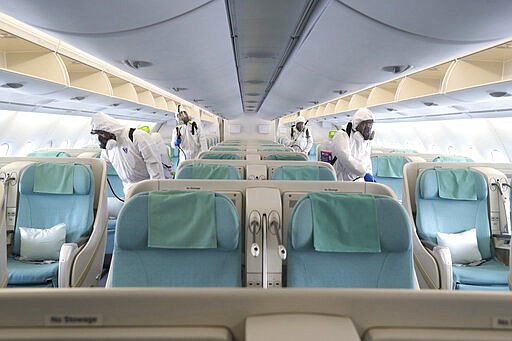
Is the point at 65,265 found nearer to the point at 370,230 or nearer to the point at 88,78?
the point at 370,230

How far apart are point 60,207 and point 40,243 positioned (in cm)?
35

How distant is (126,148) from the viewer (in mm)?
4887

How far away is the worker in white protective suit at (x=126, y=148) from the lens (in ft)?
15.4

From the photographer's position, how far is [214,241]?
2.05m

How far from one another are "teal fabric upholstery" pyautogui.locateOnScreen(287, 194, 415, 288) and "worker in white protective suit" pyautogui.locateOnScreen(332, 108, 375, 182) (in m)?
3.00

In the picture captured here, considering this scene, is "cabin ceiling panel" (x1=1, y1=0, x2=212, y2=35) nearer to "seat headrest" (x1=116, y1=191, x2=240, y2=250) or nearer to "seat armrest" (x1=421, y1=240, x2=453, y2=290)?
"seat headrest" (x1=116, y1=191, x2=240, y2=250)

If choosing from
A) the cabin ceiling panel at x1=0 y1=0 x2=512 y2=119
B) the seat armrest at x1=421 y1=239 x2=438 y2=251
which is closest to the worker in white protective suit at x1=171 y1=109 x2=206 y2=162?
the cabin ceiling panel at x1=0 y1=0 x2=512 y2=119

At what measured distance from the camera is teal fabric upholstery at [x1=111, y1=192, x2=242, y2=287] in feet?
6.67

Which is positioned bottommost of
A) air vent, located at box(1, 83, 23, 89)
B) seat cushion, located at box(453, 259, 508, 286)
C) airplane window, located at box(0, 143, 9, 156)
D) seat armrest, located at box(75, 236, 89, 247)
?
seat cushion, located at box(453, 259, 508, 286)

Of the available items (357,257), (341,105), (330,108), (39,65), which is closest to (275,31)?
(357,257)

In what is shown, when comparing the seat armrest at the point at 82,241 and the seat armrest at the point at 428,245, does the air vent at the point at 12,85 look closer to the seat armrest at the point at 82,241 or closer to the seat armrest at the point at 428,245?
the seat armrest at the point at 82,241

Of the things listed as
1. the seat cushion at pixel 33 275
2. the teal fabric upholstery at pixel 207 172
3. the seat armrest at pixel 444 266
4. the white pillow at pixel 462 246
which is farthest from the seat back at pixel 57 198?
the white pillow at pixel 462 246

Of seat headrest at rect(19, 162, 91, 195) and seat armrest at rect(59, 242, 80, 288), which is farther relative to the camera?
seat headrest at rect(19, 162, 91, 195)

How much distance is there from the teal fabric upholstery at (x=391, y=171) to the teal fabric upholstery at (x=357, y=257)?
154 inches
